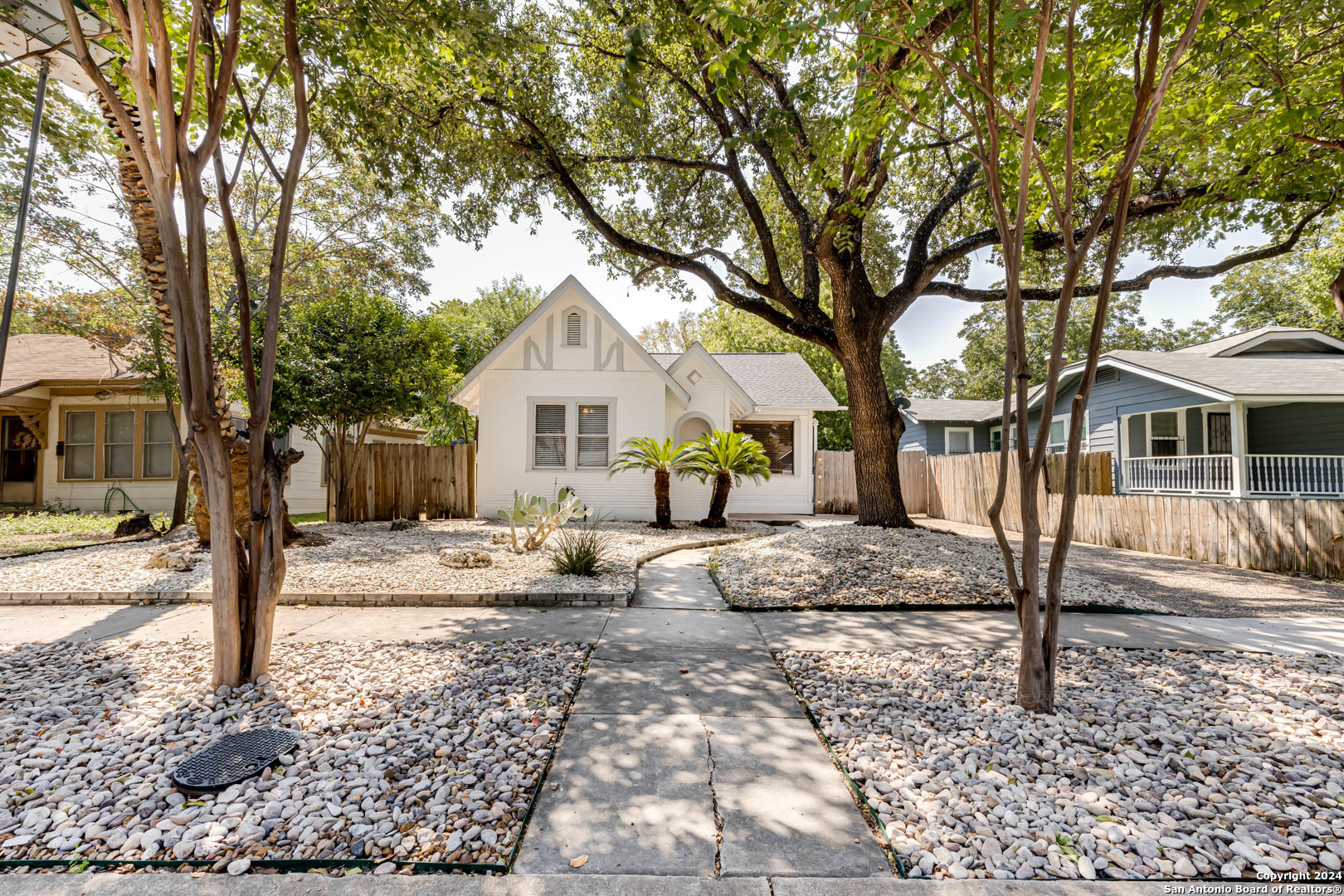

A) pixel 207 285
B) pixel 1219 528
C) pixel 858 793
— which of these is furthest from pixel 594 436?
pixel 1219 528

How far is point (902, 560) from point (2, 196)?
52.2 feet

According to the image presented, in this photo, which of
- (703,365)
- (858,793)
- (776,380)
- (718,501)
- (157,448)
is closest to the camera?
(858,793)

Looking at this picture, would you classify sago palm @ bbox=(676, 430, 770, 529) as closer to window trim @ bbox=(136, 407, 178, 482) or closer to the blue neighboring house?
the blue neighboring house

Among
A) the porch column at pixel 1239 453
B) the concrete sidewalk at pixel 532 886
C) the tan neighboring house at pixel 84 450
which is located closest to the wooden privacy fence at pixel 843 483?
the porch column at pixel 1239 453

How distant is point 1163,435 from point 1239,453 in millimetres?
3928

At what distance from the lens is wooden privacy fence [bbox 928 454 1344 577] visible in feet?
25.6

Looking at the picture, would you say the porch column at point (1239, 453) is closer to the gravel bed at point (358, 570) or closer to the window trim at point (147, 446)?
the gravel bed at point (358, 570)

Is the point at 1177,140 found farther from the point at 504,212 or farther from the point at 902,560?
the point at 504,212

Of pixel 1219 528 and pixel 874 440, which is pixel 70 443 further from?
pixel 1219 528

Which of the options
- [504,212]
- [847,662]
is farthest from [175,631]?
[504,212]

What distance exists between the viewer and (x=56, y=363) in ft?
45.6

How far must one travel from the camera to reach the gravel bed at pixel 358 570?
6.02 metres

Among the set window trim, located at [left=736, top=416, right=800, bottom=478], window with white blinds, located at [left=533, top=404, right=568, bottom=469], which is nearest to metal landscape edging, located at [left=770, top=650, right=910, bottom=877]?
window with white blinds, located at [left=533, top=404, right=568, bottom=469]

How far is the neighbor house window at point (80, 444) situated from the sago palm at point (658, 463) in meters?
12.7
